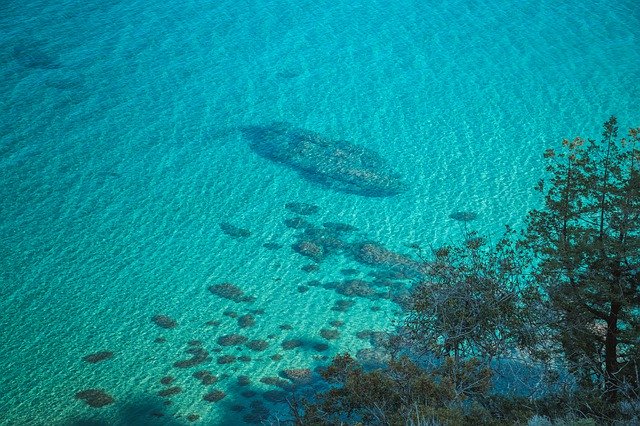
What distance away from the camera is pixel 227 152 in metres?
25.0

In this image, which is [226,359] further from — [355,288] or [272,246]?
[272,246]

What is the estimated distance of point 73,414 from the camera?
13969 millimetres

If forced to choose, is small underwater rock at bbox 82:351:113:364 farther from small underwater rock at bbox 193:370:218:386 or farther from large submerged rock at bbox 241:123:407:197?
large submerged rock at bbox 241:123:407:197

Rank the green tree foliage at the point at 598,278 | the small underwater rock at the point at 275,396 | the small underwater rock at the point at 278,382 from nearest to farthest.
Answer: the green tree foliage at the point at 598,278, the small underwater rock at the point at 275,396, the small underwater rock at the point at 278,382

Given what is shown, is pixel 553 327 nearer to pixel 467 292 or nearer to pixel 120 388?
pixel 467 292

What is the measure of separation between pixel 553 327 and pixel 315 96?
64.6 ft

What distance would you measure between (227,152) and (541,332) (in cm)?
1660

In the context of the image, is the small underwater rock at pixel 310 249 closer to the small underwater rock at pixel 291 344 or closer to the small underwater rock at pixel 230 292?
the small underwater rock at pixel 230 292

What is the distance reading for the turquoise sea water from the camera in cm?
1616

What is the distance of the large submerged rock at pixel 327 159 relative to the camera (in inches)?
893

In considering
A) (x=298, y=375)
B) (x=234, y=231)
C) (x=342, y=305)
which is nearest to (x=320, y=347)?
(x=298, y=375)

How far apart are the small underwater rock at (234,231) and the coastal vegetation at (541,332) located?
31.3 ft

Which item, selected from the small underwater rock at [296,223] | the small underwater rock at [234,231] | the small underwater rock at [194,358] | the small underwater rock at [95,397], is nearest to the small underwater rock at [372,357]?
the small underwater rock at [194,358]

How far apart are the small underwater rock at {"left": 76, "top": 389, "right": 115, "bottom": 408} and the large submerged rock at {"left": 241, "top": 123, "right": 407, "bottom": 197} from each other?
11207 mm
